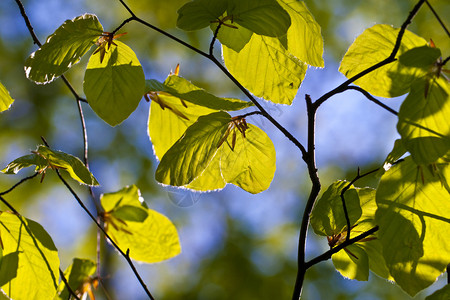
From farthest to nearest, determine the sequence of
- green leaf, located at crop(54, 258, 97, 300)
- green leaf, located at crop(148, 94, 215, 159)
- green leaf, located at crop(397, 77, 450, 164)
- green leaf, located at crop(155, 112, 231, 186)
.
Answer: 1. green leaf, located at crop(54, 258, 97, 300)
2. green leaf, located at crop(148, 94, 215, 159)
3. green leaf, located at crop(155, 112, 231, 186)
4. green leaf, located at crop(397, 77, 450, 164)

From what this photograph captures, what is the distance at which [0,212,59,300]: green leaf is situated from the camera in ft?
1.71

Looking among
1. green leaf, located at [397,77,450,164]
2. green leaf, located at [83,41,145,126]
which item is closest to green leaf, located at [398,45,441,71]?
green leaf, located at [397,77,450,164]

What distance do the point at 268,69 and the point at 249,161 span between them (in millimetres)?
114

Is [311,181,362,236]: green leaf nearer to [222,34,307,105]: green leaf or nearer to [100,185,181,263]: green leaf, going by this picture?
[222,34,307,105]: green leaf

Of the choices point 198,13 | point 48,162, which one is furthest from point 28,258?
point 198,13

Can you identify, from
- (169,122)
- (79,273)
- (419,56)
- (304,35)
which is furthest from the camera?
(79,273)

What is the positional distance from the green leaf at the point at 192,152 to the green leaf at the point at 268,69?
0.18ft

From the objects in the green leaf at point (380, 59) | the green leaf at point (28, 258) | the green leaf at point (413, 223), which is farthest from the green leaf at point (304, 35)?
the green leaf at point (28, 258)

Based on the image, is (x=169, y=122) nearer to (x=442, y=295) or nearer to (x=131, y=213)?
(x=131, y=213)

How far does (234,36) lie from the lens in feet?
1.57

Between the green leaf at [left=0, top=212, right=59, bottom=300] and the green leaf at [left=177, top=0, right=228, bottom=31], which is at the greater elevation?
the green leaf at [left=177, top=0, right=228, bottom=31]

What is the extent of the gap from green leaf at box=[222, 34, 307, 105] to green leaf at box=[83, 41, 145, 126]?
0.10 metres

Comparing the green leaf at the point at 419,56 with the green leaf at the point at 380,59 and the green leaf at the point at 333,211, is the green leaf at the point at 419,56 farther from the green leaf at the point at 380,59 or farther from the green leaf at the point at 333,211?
the green leaf at the point at 333,211

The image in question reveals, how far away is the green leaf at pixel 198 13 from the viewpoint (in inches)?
16.1
